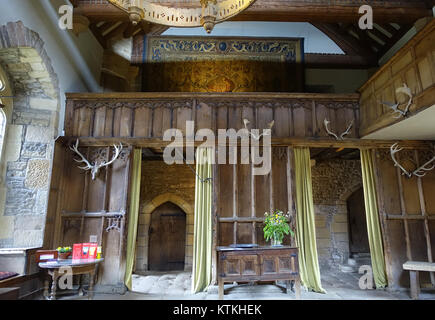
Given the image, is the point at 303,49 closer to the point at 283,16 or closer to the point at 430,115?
the point at 283,16

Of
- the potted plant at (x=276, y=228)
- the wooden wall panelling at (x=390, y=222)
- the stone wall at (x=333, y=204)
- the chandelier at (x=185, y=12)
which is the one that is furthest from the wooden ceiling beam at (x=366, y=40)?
the chandelier at (x=185, y=12)

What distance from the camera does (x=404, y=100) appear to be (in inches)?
164

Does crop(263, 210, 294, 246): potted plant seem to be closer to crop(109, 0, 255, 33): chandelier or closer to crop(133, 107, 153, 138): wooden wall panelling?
crop(133, 107, 153, 138): wooden wall panelling

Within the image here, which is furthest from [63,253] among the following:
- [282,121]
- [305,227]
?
[282,121]

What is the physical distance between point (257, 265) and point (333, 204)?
4324mm

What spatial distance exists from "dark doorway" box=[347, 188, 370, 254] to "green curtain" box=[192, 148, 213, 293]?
4886mm

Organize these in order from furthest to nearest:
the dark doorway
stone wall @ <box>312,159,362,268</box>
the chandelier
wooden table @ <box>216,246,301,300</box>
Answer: the dark doorway < stone wall @ <box>312,159,362,268</box> < wooden table @ <box>216,246,301,300</box> < the chandelier

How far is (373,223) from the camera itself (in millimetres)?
5250

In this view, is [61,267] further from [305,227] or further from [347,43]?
[347,43]

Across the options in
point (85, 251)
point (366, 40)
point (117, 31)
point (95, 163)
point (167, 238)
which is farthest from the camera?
point (167, 238)

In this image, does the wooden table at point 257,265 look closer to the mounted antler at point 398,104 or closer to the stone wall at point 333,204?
the mounted antler at point 398,104

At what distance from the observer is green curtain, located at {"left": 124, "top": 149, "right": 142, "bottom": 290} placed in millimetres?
5005

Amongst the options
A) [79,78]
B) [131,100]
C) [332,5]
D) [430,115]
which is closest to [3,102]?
[79,78]

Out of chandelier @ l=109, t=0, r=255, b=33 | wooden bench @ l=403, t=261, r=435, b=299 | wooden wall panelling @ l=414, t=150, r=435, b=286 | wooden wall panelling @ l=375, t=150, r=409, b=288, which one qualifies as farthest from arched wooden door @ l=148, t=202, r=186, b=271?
chandelier @ l=109, t=0, r=255, b=33
